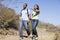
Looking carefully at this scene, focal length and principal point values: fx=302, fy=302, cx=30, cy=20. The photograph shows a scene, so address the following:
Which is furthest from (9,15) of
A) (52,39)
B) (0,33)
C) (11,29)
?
(52,39)

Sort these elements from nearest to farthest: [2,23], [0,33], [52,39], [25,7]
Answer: [25,7] < [52,39] < [0,33] < [2,23]

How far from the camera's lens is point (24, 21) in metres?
15.0

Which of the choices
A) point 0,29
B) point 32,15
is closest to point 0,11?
point 0,29

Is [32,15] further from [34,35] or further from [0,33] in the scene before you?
[0,33]

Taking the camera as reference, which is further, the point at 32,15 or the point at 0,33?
the point at 0,33

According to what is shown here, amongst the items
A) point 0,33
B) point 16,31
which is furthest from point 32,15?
point 16,31

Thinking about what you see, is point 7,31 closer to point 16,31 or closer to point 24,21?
point 16,31

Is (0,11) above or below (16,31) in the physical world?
above

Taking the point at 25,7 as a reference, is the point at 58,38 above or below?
below

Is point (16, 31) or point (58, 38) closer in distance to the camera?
point (58, 38)

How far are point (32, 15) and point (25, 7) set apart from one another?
0.59 m

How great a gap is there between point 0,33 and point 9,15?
8.13 feet

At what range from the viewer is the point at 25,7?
14984 millimetres

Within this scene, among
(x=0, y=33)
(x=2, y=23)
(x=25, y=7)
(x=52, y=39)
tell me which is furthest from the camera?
(x=2, y=23)
